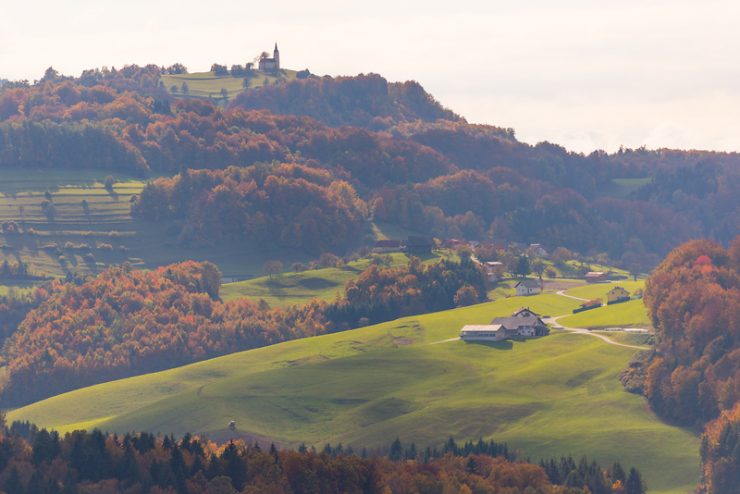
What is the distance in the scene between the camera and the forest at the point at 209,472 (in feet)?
467

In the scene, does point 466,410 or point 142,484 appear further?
point 466,410

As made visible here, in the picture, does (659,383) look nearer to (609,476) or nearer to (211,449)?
(609,476)

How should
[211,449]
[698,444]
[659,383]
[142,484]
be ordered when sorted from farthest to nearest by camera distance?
[659,383], [698,444], [211,449], [142,484]

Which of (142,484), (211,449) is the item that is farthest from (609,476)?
(142,484)

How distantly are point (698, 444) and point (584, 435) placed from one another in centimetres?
1121

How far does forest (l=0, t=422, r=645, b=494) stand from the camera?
467 feet

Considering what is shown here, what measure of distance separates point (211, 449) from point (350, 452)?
16202 millimetres

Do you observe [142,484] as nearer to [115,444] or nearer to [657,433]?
[115,444]

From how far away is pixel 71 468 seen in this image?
14588 centimetres

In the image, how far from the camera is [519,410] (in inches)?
7781

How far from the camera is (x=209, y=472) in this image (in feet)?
478

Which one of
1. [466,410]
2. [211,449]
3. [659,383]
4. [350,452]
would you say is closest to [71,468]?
[211,449]

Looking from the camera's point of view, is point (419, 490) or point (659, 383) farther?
point (659, 383)

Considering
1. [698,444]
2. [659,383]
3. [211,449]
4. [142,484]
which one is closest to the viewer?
[142,484]
